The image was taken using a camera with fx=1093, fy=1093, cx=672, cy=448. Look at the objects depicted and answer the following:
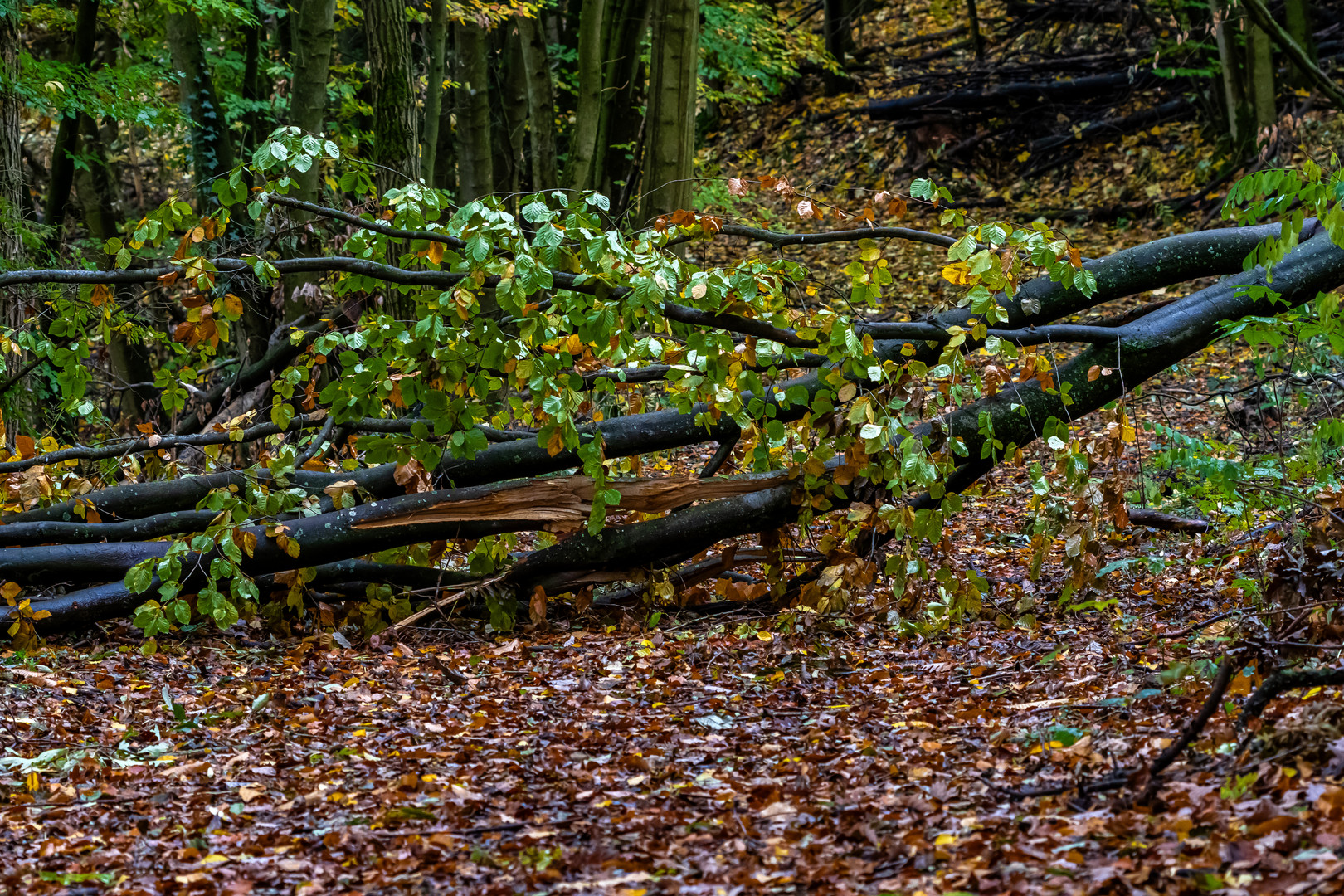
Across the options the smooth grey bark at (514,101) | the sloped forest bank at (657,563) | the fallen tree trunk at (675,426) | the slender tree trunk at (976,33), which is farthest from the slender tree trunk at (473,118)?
the slender tree trunk at (976,33)

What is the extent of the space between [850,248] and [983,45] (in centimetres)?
411

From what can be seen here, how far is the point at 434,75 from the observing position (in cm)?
1082

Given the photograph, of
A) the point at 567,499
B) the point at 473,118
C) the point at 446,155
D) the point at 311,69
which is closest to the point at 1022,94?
the point at 446,155

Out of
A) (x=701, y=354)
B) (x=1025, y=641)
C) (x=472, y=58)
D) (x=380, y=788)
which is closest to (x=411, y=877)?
(x=380, y=788)

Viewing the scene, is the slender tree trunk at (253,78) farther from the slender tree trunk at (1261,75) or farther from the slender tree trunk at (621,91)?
the slender tree trunk at (1261,75)

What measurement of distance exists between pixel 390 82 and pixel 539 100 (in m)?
3.74

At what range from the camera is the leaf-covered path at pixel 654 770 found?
8.09ft

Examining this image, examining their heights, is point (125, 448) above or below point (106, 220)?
below

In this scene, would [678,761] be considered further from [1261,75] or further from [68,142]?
[1261,75]

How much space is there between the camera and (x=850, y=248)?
1625cm

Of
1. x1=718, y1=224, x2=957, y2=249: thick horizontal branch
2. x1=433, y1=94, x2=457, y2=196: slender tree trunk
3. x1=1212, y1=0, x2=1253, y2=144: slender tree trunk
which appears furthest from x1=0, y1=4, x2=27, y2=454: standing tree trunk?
x1=1212, y1=0, x2=1253, y2=144: slender tree trunk

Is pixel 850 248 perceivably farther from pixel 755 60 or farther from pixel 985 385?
pixel 985 385

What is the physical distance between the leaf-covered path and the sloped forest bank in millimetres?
17

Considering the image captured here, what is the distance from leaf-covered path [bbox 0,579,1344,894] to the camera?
2465mm
